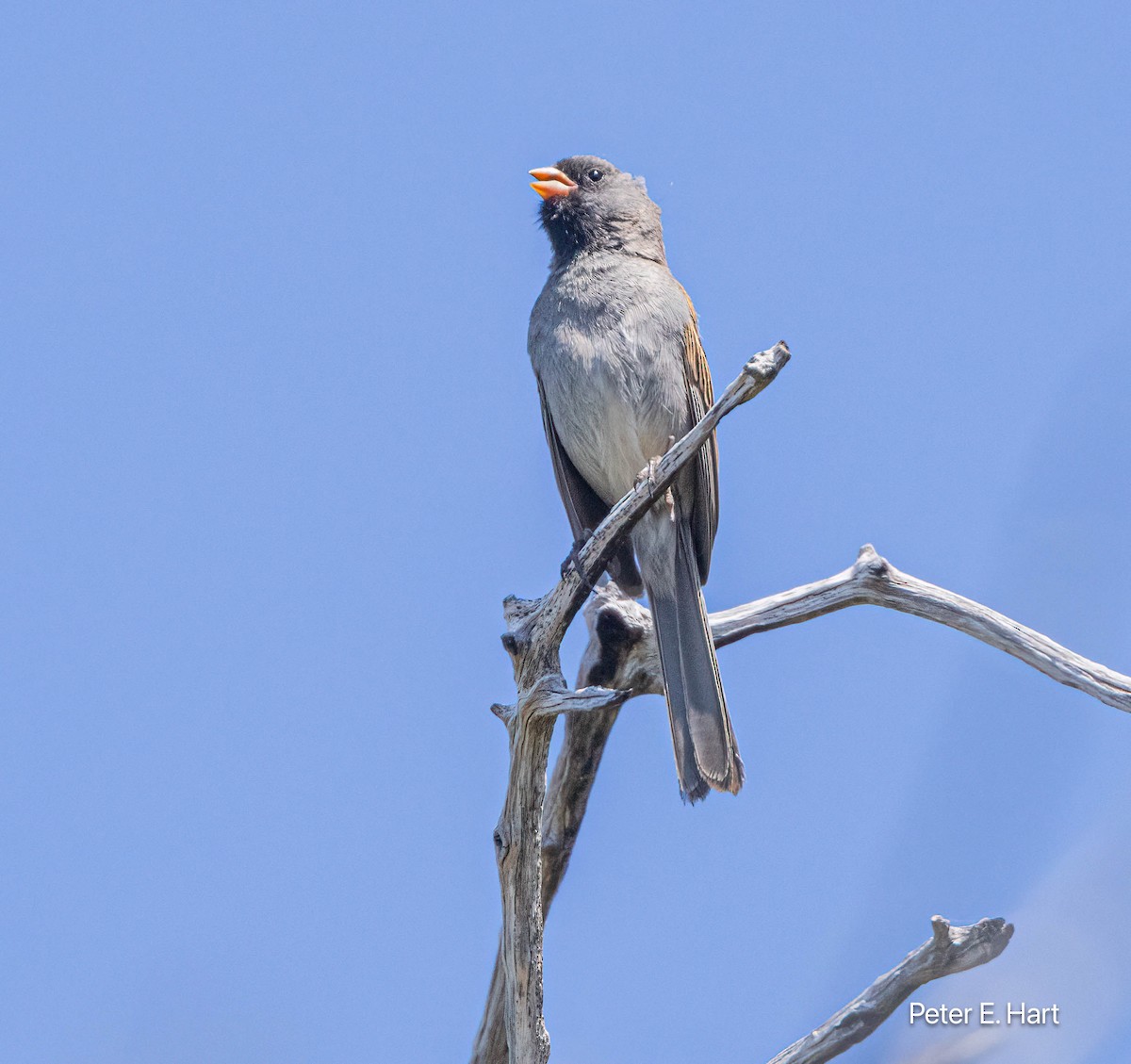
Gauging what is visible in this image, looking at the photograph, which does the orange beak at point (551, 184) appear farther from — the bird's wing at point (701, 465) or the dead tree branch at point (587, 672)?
the dead tree branch at point (587, 672)

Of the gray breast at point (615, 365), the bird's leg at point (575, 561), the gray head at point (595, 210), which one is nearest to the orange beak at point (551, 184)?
the gray head at point (595, 210)

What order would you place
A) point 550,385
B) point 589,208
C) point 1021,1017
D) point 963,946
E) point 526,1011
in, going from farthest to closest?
point 589,208 < point 550,385 < point 526,1011 < point 963,946 < point 1021,1017

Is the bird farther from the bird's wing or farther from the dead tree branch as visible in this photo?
the dead tree branch

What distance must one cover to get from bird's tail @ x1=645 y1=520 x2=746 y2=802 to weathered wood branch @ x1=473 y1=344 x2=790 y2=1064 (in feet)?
2.15

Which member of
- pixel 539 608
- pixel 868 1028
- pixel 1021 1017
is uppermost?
pixel 539 608

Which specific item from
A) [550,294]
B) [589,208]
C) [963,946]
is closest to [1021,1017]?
[963,946]

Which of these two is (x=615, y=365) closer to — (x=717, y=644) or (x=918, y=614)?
(x=717, y=644)

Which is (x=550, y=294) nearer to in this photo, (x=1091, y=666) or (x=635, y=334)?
(x=635, y=334)

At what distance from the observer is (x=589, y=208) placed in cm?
561

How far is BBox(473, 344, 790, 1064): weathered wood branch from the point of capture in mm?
3930

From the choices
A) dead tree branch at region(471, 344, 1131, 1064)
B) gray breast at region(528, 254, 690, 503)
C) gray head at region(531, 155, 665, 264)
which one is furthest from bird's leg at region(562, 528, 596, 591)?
gray head at region(531, 155, 665, 264)

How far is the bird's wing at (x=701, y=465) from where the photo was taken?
5148 millimetres

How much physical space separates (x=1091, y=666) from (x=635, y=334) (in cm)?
211

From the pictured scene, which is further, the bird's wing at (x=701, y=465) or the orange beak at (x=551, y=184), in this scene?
the orange beak at (x=551, y=184)
